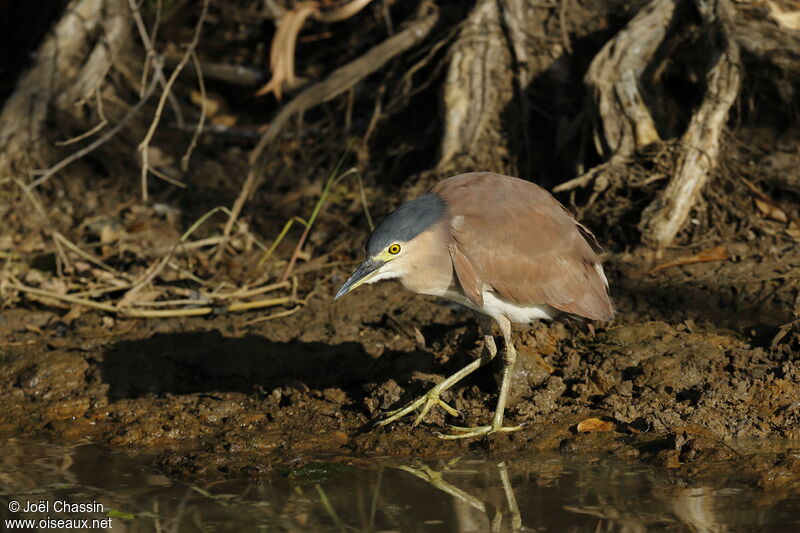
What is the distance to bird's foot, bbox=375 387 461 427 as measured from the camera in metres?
4.76

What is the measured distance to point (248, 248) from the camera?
688 cm

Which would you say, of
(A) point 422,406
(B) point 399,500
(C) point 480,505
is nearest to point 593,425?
(A) point 422,406

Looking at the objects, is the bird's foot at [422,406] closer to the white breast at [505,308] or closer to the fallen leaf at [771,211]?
the white breast at [505,308]

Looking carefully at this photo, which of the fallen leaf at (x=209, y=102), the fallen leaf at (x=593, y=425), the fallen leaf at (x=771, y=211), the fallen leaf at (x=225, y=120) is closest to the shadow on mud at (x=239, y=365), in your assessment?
the fallen leaf at (x=593, y=425)

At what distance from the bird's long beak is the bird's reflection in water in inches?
34.3

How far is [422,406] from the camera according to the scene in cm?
492

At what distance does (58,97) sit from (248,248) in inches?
92.0

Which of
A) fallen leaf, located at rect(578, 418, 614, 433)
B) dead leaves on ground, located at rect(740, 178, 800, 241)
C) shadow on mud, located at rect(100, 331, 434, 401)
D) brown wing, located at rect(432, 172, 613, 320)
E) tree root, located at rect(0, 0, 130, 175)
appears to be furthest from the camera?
tree root, located at rect(0, 0, 130, 175)

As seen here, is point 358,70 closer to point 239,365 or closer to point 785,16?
point 239,365

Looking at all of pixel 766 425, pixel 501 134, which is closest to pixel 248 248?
pixel 501 134

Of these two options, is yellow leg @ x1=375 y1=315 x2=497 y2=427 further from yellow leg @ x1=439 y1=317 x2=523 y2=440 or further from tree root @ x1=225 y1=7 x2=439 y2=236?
tree root @ x1=225 y1=7 x2=439 y2=236

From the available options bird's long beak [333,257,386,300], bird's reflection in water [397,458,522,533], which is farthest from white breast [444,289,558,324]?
bird's reflection in water [397,458,522,533]

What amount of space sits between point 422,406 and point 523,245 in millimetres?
975

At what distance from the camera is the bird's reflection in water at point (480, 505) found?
3.61m
